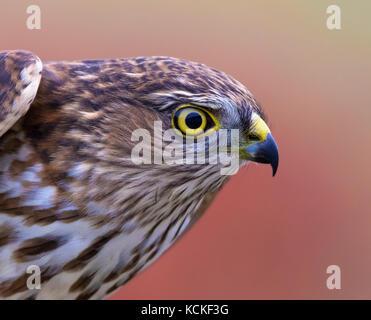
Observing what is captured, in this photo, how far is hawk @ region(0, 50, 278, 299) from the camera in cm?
100

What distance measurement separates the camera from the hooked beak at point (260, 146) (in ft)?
3.50

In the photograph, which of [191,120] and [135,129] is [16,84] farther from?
[191,120]

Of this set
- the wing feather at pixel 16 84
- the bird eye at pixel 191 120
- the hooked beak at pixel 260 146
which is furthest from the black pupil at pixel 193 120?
the wing feather at pixel 16 84

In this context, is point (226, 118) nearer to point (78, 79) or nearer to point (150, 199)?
point (150, 199)

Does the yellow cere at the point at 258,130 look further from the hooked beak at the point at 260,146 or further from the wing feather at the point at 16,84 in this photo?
the wing feather at the point at 16,84

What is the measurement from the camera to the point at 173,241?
1259 mm

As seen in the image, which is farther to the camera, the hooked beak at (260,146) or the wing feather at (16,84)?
the hooked beak at (260,146)

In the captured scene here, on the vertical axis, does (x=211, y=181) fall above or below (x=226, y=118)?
below

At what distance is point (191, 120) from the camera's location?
40.0 inches

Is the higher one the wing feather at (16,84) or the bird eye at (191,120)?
the wing feather at (16,84)

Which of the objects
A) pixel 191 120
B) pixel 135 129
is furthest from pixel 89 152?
pixel 191 120

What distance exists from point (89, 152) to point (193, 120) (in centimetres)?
25

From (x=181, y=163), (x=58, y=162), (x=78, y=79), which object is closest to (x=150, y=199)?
(x=181, y=163)

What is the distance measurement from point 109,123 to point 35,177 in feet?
0.68
